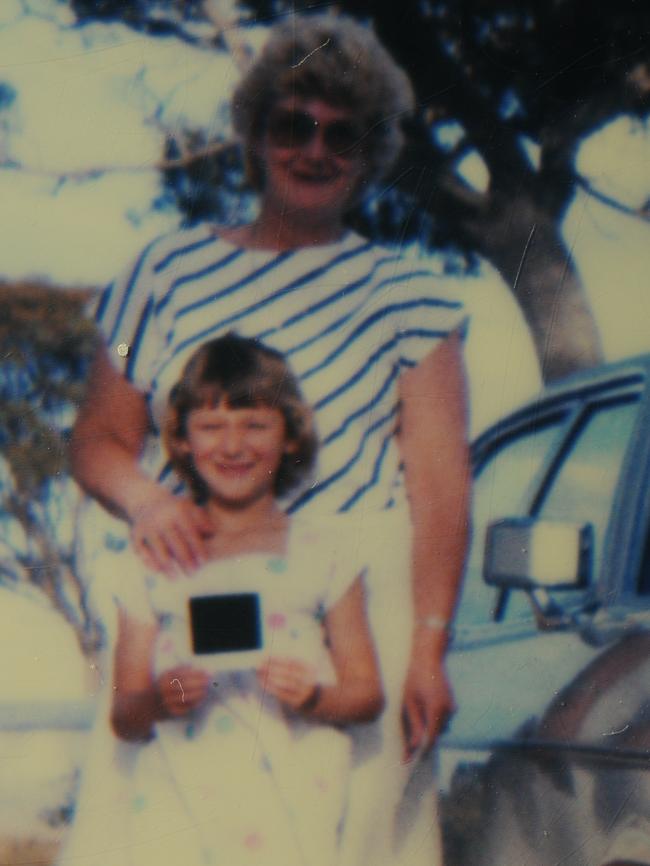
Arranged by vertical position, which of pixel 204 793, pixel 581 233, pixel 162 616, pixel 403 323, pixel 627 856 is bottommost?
pixel 627 856

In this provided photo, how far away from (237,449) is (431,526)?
1.48 ft

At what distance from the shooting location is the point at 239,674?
242 cm

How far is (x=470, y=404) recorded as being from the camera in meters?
2.50

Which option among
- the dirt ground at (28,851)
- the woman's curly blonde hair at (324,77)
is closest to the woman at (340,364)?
the woman's curly blonde hair at (324,77)

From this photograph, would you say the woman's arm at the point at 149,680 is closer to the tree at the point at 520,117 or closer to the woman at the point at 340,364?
the woman at the point at 340,364

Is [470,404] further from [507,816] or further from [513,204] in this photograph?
[507,816]

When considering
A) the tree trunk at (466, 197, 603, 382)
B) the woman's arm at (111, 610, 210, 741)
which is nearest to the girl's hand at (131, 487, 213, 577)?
the woman's arm at (111, 610, 210, 741)

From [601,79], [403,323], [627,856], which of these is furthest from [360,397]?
[627,856]

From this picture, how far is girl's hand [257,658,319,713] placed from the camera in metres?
2.42

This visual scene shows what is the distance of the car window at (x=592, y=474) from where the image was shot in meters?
2.50

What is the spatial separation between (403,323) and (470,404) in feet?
0.76

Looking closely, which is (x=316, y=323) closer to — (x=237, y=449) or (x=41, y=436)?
(x=237, y=449)

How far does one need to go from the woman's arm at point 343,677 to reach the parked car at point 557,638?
0.62 ft

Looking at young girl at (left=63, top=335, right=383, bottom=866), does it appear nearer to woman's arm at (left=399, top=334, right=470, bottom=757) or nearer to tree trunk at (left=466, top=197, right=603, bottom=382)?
woman's arm at (left=399, top=334, right=470, bottom=757)
